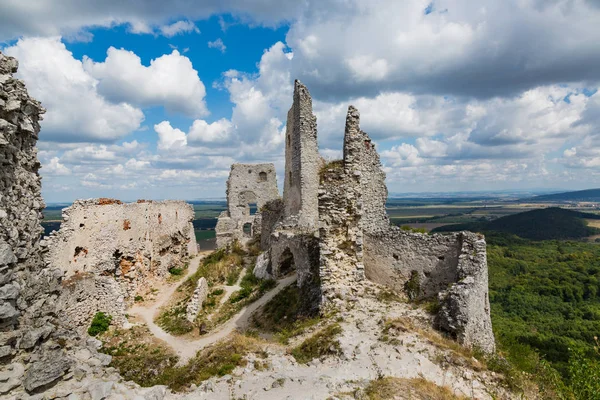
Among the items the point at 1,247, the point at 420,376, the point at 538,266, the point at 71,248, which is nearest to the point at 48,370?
the point at 1,247

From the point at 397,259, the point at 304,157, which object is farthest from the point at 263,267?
the point at 397,259

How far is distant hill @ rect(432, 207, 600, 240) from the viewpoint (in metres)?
80.9

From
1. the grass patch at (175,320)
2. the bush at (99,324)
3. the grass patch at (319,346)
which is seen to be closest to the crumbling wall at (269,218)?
the grass patch at (175,320)

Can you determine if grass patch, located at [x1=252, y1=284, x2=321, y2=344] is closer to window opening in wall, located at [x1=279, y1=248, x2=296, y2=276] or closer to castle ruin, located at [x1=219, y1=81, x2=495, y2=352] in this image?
castle ruin, located at [x1=219, y1=81, x2=495, y2=352]

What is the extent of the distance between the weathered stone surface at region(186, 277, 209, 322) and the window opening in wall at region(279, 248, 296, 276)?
3800 mm

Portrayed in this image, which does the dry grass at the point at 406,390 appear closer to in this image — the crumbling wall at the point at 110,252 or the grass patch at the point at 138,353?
the grass patch at the point at 138,353

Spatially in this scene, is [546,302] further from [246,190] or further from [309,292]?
[309,292]

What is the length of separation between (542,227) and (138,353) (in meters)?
99.5

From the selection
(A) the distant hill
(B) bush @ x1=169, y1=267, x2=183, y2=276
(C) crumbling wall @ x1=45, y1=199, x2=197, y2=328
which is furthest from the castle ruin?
(A) the distant hill

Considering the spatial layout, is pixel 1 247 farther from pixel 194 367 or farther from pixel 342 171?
pixel 342 171

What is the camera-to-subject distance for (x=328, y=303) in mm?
10203

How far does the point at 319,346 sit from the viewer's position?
7984mm

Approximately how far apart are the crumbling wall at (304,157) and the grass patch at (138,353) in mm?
8827

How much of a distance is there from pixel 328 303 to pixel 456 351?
355 centimetres
